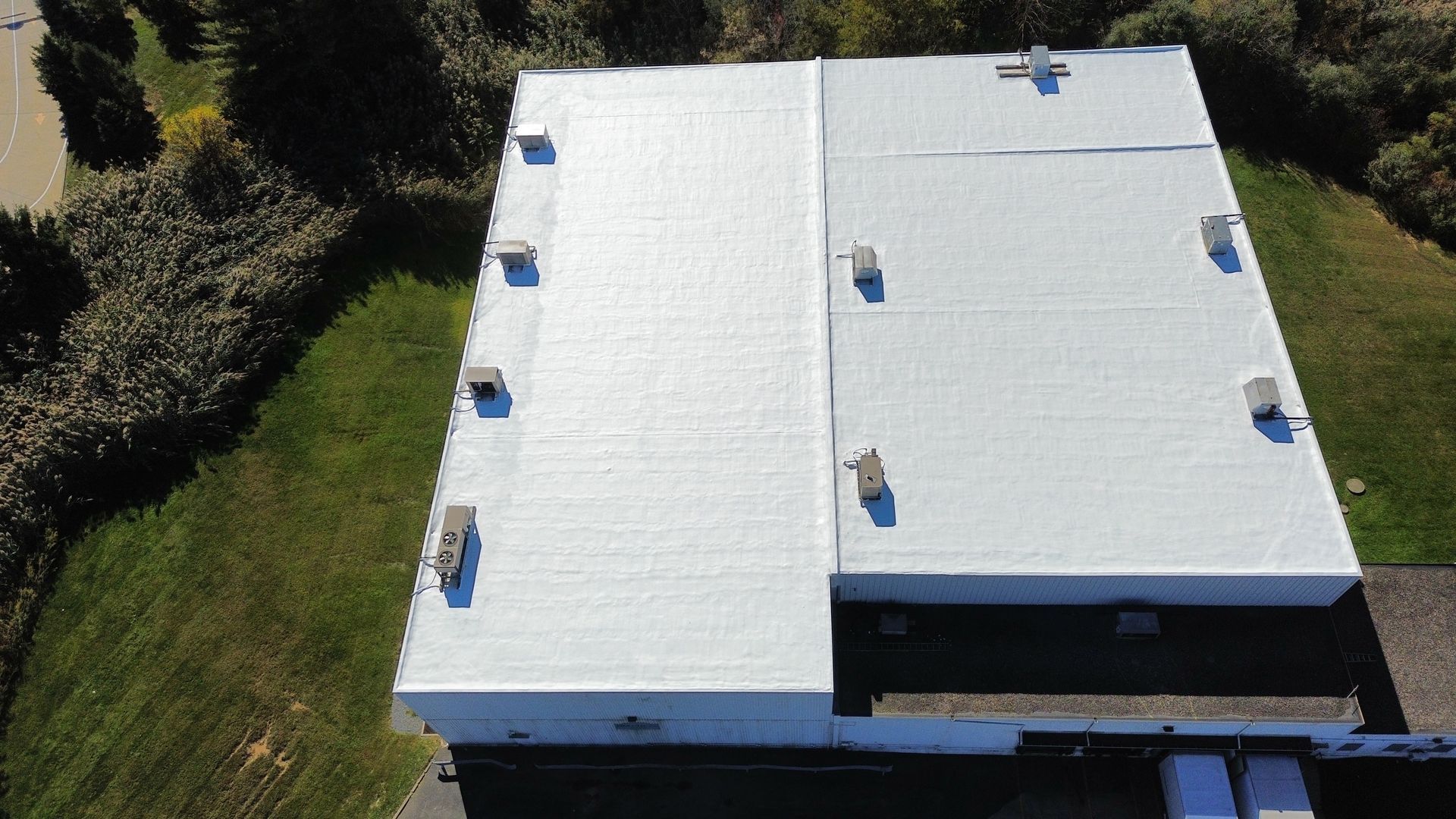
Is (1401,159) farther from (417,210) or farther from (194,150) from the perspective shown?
(194,150)

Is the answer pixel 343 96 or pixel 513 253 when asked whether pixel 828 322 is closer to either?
pixel 513 253

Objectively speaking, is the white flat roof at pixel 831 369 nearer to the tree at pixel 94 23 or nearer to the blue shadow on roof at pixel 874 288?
the blue shadow on roof at pixel 874 288

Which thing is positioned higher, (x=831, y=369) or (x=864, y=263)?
(x=864, y=263)

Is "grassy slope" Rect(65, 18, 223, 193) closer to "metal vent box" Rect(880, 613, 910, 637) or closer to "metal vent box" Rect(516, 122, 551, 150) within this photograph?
"metal vent box" Rect(516, 122, 551, 150)

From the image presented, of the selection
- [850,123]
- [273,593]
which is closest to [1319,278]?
[850,123]

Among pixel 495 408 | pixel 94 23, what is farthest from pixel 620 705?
pixel 94 23

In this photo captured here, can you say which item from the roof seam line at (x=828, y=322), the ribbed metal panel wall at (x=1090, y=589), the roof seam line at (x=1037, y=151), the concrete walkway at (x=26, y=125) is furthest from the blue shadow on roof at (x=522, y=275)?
the concrete walkway at (x=26, y=125)
